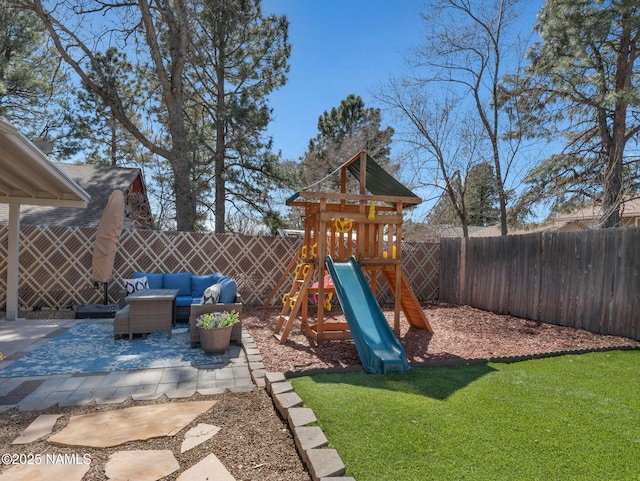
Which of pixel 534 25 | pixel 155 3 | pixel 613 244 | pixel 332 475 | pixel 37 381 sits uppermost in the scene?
pixel 155 3

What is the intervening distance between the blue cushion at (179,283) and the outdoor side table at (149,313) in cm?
121

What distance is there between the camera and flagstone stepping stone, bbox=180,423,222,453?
74.1 inches

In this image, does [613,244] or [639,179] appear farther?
[639,179]

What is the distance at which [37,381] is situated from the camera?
2820 millimetres

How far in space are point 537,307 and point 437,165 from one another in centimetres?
486

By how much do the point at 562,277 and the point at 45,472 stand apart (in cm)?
562

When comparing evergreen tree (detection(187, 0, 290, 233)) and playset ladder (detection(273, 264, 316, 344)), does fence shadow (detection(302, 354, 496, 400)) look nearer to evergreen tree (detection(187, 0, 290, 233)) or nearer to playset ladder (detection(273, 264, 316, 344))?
playset ladder (detection(273, 264, 316, 344))

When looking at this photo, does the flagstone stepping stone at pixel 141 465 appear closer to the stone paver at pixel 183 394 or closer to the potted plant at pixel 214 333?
the stone paver at pixel 183 394

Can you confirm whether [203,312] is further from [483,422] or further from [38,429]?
[483,422]

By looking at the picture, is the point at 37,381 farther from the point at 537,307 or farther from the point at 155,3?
the point at 155,3

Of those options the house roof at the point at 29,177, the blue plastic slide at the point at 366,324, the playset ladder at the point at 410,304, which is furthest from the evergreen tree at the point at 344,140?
the blue plastic slide at the point at 366,324

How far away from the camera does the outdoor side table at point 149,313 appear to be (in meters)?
4.07

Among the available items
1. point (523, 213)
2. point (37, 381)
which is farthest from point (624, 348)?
point (37, 381)

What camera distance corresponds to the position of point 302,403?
226cm
